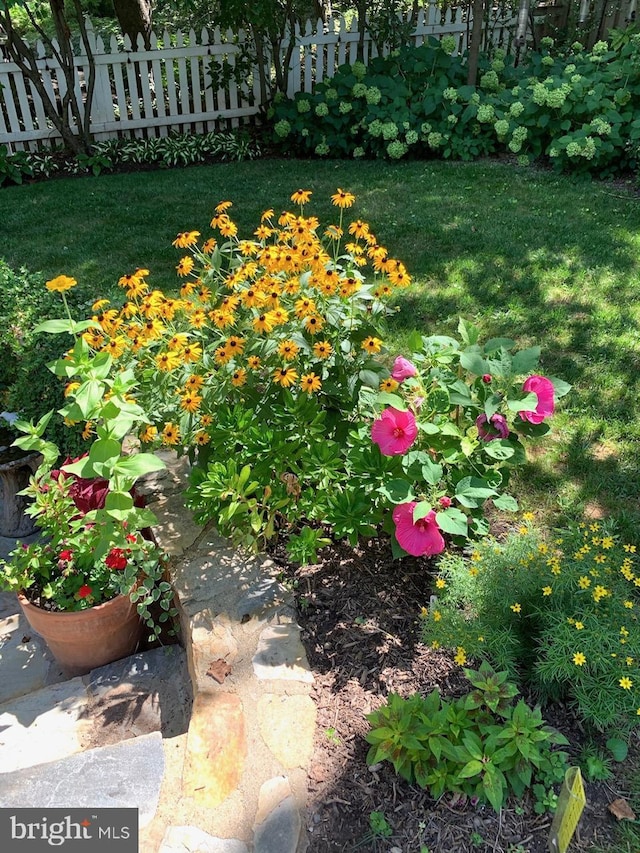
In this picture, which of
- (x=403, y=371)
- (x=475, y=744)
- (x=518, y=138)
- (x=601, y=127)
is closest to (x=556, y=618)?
(x=475, y=744)

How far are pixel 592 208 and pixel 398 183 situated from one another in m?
1.77

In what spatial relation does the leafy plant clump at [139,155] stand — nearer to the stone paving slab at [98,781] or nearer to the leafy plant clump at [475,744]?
the stone paving slab at [98,781]

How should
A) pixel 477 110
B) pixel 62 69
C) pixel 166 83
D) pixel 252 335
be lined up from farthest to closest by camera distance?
pixel 166 83
pixel 62 69
pixel 477 110
pixel 252 335

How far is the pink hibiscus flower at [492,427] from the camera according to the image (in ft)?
7.60

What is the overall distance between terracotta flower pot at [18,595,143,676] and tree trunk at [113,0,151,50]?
788 cm

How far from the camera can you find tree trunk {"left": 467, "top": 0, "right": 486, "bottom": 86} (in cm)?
684

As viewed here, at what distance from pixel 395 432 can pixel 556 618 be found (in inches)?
28.0

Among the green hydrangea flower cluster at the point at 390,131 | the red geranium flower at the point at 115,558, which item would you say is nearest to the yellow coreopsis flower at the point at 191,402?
the red geranium flower at the point at 115,558

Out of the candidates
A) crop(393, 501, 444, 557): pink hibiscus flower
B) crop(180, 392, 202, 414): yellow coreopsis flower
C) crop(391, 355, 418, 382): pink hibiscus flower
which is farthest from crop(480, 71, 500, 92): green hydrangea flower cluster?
crop(393, 501, 444, 557): pink hibiscus flower

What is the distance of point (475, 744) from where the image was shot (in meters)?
1.74

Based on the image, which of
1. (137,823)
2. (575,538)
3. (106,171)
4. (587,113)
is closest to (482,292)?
(575,538)

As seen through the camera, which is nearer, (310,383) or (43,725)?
(310,383)

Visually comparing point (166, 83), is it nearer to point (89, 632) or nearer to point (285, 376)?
point (285, 376)

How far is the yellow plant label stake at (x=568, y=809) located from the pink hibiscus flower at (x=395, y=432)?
3.32 feet
